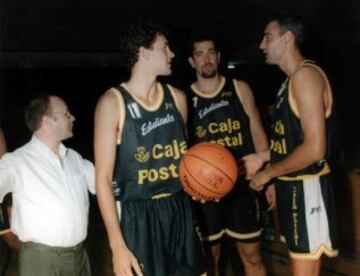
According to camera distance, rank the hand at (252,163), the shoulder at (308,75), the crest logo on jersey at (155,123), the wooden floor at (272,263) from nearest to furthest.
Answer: the crest logo on jersey at (155,123), the shoulder at (308,75), the hand at (252,163), the wooden floor at (272,263)

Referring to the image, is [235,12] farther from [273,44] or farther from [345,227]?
[273,44]

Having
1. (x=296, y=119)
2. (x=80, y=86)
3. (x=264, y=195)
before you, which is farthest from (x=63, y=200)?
(x=80, y=86)

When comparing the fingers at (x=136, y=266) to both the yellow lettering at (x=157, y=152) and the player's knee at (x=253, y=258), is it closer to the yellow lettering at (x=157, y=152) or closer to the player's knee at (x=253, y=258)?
the yellow lettering at (x=157, y=152)

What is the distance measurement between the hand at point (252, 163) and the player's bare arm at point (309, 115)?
725 mm

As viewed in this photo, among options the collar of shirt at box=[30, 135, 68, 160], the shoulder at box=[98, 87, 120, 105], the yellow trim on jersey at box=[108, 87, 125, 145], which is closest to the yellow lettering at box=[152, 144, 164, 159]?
the yellow trim on jersey at box=[108, 87, 125, 145]

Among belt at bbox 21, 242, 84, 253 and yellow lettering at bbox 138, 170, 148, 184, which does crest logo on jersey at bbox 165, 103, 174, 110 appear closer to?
yellow lettering at bbox 138, 170, 148, 184

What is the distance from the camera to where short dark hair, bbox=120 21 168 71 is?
2.48 meters

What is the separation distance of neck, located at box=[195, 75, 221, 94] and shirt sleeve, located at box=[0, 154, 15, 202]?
1743mm

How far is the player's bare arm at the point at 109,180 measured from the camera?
2.22 meters

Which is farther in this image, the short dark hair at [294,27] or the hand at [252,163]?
the hand at [252,163]

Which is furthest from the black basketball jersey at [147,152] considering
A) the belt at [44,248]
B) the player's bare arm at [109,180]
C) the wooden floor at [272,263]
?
the wooden floor at [272,263]

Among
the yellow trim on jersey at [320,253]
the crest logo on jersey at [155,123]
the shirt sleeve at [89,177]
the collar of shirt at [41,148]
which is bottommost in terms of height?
the yellow trim on jersey at [320,253]

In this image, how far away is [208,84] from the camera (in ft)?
12.0

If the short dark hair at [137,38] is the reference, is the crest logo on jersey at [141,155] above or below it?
below
